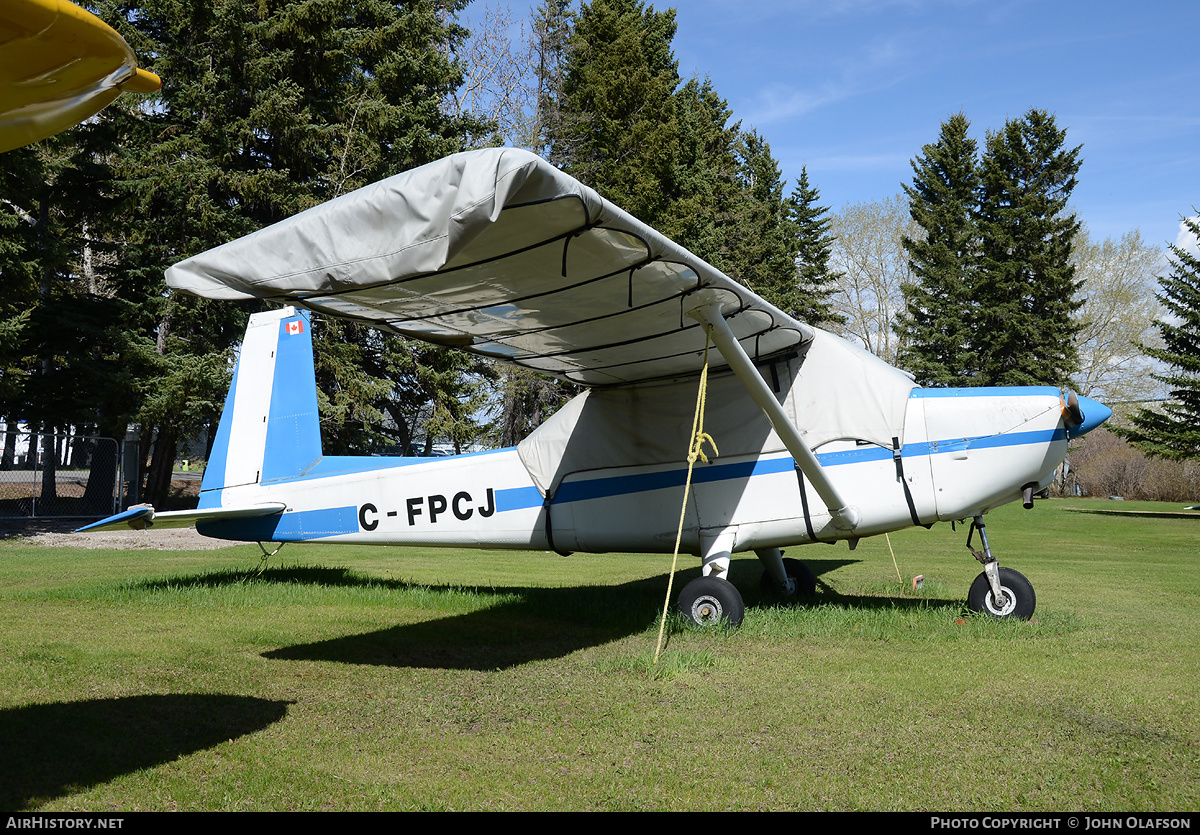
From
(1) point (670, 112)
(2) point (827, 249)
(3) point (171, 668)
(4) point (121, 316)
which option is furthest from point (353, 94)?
(2) point (827, 249)

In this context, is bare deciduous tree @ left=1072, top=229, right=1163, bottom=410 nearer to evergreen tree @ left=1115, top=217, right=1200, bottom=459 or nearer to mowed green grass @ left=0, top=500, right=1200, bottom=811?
evergreen tree @ left=1115, top=217, right=1200, bottom=459

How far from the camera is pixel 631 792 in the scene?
3.25 m

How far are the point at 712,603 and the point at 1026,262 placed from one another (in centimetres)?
4216

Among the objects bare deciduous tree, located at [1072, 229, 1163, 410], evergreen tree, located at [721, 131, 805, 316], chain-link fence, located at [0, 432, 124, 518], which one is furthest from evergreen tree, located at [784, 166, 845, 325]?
chain-link fence, located at [0, 432, 124, 518]

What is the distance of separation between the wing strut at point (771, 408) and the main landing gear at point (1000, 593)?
4.08ft

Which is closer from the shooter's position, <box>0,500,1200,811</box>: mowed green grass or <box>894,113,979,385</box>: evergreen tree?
<box>0,500,1200,811</box>: mowed green grass

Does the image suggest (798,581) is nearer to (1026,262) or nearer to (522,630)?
(522,630)

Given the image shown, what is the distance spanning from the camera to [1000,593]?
22.2ft

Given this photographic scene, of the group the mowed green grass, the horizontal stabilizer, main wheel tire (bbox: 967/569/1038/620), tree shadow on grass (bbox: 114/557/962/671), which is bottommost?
tree shadow on grass (bbox: 114/557/962/671)

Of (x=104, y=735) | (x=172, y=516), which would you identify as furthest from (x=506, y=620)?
(x=104, y=735)

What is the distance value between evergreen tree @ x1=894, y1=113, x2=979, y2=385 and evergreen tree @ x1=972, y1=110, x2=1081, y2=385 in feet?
2.44

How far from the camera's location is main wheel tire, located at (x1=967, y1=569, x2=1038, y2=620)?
667 cm

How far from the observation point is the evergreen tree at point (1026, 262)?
131ft

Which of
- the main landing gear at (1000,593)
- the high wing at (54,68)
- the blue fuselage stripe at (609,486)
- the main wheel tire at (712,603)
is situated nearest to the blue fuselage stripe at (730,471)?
the blue fuselage stripe at (609,486)
